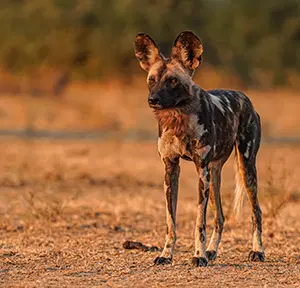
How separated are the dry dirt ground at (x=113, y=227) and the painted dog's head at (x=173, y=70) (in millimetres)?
1223

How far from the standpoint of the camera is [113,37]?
32.2m

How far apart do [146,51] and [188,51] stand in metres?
0.34

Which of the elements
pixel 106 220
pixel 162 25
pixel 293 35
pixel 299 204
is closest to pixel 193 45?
pixel 106 220

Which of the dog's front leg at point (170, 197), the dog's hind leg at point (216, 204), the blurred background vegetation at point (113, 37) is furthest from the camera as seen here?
the blurred background vegetation at point (113, 37)

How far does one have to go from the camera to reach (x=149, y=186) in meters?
12.1

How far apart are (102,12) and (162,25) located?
2.95 meters

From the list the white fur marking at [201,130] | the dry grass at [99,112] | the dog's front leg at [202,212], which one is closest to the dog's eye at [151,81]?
the white fur marking at [201,130]

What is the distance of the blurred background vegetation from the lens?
31.2 m

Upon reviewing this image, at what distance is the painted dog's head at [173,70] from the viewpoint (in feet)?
20.3

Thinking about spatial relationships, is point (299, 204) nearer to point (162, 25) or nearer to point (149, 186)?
point (149, 186)

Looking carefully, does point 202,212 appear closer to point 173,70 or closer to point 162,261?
point 162,261

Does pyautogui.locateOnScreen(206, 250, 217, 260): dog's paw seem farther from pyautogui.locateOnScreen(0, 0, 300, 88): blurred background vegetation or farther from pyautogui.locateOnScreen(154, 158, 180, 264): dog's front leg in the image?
pyautogui.locateOnScreen(0, 0, 300, 88): blurred background vegetation

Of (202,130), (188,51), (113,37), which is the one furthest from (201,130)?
(113,37)

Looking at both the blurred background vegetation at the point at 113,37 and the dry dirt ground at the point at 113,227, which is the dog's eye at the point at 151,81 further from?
the blurred background vegetation at the point at 113,37
